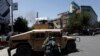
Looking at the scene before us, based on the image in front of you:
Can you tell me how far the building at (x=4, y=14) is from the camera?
79.8m

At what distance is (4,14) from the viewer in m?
82.3

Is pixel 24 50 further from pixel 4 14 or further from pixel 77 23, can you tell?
pixel 77 23

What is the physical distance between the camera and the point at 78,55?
19578mm

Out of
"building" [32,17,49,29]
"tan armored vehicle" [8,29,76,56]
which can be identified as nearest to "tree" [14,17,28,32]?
"building" [32,17,49,29]

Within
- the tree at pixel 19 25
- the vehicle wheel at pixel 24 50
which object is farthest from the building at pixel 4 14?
the vehicle wheel at pixel 24 50

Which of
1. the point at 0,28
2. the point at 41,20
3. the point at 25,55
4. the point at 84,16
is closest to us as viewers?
the point at 25,55

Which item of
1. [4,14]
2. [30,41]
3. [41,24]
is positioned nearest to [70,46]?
[41,24]

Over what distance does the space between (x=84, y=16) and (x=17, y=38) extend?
83.2m

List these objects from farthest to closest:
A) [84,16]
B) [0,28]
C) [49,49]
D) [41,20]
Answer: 1. [84,16]
2. [0,28]
3. [41,20]
4. [49,49]

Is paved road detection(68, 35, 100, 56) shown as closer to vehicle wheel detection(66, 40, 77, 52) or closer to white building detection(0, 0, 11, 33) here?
vehicle wheel detection(66, 40, 77, 52)

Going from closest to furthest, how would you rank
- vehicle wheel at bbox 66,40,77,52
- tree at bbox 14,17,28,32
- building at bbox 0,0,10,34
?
1. vehicle wheel at bbox 66,40,77,52
2. building at bbox 0,0,10,34
3. tree at bbox 14,17,28,32

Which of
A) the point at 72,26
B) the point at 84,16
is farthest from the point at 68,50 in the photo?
the point at 84,16

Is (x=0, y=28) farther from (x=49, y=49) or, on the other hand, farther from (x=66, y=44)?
(x=49, y=49)

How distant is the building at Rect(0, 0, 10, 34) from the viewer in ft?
262
